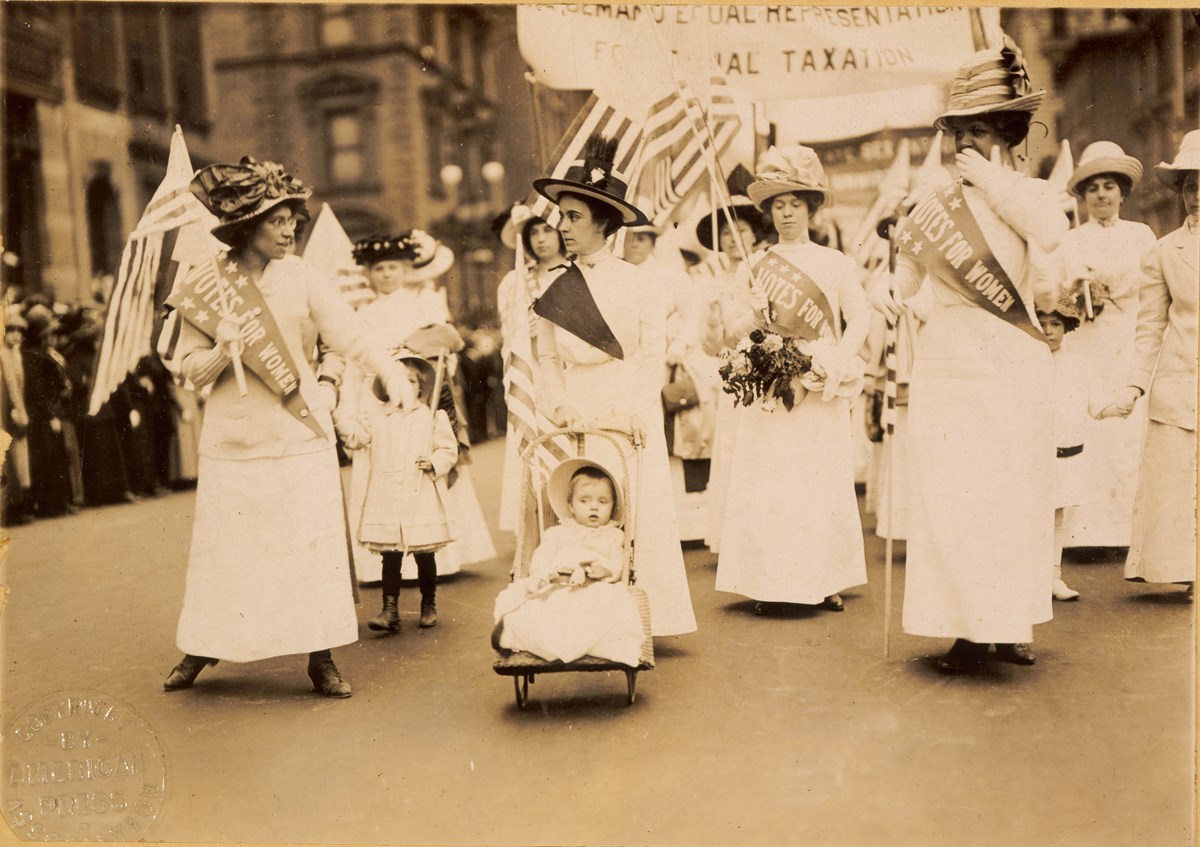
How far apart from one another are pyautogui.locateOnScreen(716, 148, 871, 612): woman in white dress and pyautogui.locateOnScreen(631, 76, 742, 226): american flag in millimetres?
442

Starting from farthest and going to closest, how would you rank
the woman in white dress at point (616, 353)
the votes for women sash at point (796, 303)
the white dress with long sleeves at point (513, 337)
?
the white dress with long sleeves at point (513, 337), the votes for women sash at point (796, 303), the woman in white dress at point (616, 353)

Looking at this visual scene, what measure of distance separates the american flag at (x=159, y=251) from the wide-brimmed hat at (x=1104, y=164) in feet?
13.9

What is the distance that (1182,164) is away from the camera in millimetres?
4875

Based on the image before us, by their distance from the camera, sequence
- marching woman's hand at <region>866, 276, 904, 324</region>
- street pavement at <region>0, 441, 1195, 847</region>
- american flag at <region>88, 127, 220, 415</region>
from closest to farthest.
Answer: street pavement at <region>0, 441, 1195, 847</region>
american flag at <region>88, 127, 220, 415</region>
marching woman's hand at <region>866, 276, 904, 324</region>

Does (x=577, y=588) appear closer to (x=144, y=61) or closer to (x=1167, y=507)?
(x=1167, y=507)

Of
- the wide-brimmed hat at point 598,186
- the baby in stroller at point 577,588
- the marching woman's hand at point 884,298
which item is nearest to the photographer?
the baby in stroller at point 577,588

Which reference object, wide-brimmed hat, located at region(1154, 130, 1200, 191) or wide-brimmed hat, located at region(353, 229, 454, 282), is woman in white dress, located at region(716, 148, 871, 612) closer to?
wide-brimmed hat, located at region(1154, 130, 1200, 191)

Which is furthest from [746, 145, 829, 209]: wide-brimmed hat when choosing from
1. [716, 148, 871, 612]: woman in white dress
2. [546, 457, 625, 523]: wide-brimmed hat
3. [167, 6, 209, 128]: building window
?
[167, 6, 209, 128]: building window

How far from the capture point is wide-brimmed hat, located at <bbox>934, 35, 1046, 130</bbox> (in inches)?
179

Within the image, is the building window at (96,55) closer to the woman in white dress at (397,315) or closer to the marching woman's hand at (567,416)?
the woman in white dress at (397,315)

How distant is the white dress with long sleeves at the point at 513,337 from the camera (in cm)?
595

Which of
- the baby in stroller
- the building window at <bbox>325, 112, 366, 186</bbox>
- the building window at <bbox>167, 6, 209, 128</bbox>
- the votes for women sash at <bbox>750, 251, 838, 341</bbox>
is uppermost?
the building window at <bbox>167, 6, 209, 128</bbox>
